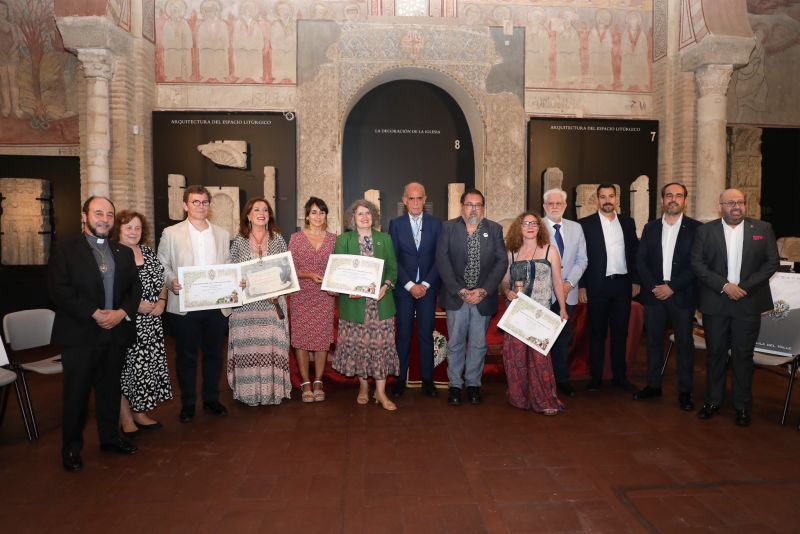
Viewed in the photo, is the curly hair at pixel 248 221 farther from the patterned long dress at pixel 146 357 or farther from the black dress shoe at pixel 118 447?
the black dress shoe at pixel 118 447

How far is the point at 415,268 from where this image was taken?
206 inches

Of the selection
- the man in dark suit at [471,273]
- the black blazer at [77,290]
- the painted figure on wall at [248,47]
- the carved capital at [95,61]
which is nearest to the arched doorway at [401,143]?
the painted figure on wall at [248,47]

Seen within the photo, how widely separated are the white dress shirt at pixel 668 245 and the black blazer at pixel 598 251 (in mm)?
354

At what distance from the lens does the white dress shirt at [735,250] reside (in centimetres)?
464

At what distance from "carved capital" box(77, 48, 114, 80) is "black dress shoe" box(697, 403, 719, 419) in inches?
355

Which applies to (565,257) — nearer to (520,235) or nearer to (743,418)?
(520,235)

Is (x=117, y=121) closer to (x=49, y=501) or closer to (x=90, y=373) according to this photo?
(x=90, y=373)

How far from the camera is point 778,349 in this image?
497 centimetres

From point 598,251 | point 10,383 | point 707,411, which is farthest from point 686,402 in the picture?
point 10,383

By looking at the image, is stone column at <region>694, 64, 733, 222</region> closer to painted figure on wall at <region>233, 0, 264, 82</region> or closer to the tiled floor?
the tiled floor

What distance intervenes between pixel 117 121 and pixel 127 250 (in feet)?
18.5

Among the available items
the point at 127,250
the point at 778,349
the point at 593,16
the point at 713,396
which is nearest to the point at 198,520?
the point at 127,250

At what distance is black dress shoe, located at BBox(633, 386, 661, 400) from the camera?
17.4ft

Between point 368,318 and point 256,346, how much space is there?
1.06 meters
